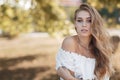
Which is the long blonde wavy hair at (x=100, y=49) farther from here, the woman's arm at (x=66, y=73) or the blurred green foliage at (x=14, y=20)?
the blurred green foliage at (x=14, y=20)

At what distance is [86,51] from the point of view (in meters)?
3.26

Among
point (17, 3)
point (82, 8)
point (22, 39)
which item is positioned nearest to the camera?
point (82, 8)

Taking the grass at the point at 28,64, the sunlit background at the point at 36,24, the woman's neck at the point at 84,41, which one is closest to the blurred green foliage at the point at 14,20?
the sunlit background at the point at 36,24

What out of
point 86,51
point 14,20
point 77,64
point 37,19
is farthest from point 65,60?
point 14,20

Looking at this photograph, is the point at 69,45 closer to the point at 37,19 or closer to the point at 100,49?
the point at 100,49

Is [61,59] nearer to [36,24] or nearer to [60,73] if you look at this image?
[60,73]

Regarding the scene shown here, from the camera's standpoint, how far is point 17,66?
11789 millimetres

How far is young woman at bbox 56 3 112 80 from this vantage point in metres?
3.14

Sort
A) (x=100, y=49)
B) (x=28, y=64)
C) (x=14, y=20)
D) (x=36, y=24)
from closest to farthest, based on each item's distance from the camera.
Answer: (x=100, y=49) → (x=14, y=20) → (x=36, y=24) → (x=28, y=64)

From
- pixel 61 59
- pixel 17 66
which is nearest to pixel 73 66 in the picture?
pixel 61 59

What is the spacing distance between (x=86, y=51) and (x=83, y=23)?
27cm

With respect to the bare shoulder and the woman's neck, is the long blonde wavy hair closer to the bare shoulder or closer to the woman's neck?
the woman's neck

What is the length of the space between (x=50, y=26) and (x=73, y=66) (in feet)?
25.4

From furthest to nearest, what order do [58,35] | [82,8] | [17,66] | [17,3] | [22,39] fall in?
[22,39] → [17,66] → [58,35] → [17,3] → [82,8]
